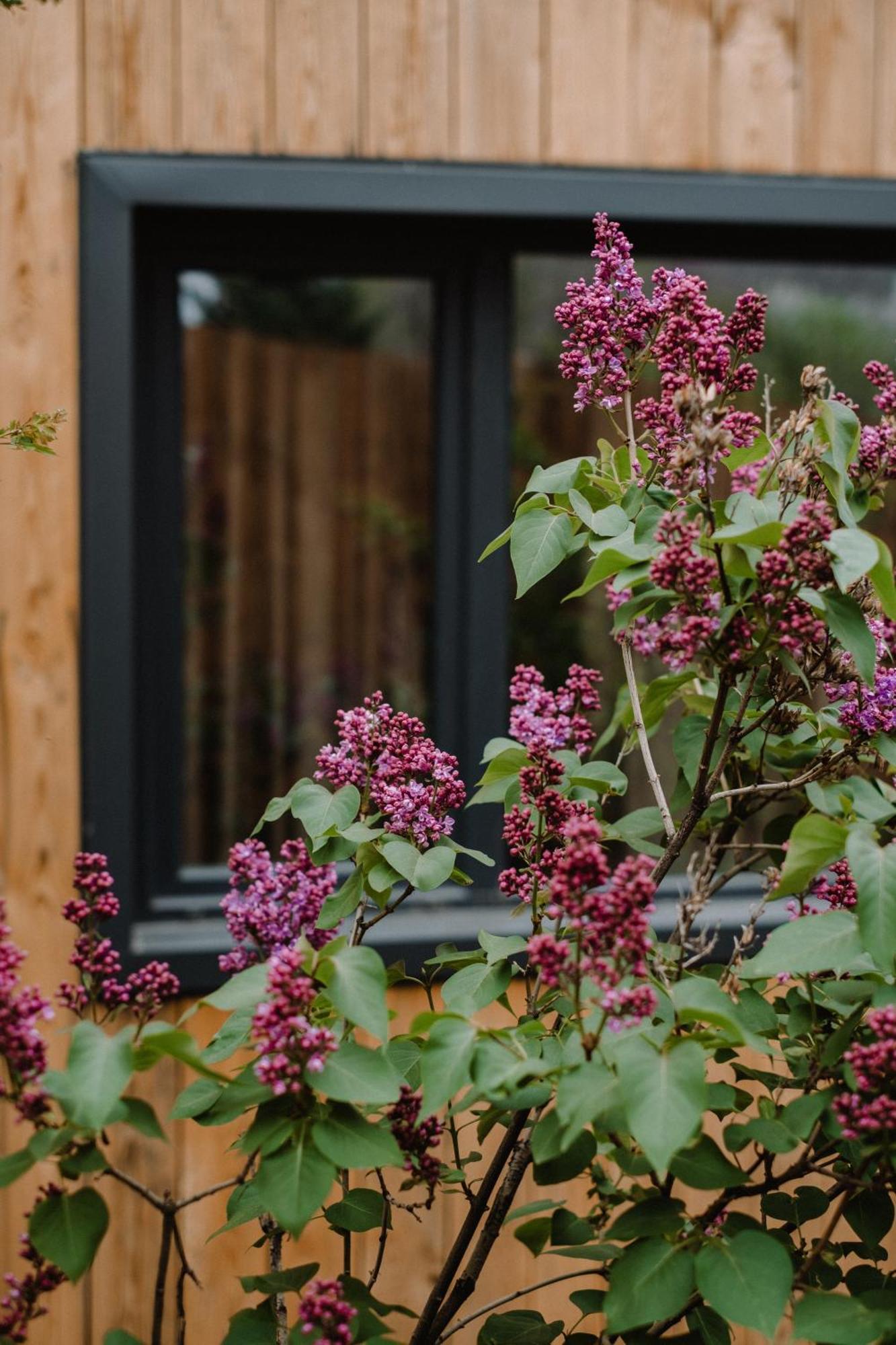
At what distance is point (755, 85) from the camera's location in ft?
6.56

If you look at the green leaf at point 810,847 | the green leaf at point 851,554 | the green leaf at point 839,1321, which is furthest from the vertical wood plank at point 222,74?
the green leaf at point 839,1321

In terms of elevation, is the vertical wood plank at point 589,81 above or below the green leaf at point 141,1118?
above

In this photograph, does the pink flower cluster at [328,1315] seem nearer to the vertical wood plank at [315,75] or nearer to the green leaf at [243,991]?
the green leaf at [243,991]

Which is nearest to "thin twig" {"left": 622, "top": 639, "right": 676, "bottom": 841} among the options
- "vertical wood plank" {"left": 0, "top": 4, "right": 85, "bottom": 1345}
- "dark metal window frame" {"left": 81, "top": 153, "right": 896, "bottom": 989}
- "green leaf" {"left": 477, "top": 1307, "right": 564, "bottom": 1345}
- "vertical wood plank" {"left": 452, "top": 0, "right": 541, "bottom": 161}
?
"green leaf" {"left": 477, "top": 1307, "right": 564, "bottom": 1345}

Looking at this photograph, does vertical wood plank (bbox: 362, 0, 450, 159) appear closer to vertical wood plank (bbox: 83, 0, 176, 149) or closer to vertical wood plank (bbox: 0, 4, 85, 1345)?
vertical wood plank (bbox: 83, 0, 176, 149)

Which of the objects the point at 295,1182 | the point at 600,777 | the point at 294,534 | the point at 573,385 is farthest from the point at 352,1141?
the point at 294,534

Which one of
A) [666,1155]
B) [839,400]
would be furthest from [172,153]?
[666,1155]

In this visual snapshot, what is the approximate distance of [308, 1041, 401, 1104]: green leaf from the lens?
30.8 inches

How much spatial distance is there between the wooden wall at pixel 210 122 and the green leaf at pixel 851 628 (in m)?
1.31

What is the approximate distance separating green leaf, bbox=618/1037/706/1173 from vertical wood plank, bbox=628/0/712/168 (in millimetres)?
1653

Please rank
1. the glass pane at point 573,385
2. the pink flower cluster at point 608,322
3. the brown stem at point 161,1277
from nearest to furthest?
the brown stem at point 161,1277 < the pink flower cluster at point 608,322 < the glass pane at point 573,385

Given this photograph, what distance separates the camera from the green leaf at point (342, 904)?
41.1 inches

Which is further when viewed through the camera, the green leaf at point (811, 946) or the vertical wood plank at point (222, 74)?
the vertical wood plank at point (222, 74)

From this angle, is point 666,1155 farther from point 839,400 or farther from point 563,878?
point 839,400
